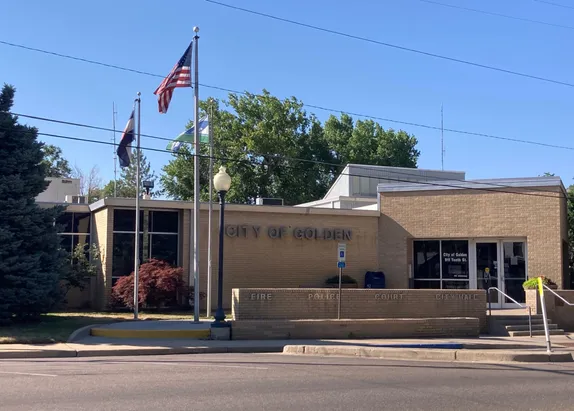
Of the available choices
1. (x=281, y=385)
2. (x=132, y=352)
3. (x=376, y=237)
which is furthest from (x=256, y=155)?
(x=281, y=385)

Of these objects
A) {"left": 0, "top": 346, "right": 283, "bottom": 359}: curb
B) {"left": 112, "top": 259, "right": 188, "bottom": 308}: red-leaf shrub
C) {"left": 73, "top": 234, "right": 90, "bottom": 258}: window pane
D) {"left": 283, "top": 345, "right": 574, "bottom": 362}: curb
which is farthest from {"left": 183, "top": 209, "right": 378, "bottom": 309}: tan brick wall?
{"left": 283, "top": 345, "right": 574, "bottom": 362}: curb

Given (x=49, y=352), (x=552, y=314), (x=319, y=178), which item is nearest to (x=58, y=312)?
(x=49, y=352)

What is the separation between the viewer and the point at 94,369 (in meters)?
12.4

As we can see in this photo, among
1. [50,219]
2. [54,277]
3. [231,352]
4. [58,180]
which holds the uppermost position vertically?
A: [58,180]

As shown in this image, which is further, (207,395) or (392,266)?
(392,266)

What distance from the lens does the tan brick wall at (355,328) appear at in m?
18.6

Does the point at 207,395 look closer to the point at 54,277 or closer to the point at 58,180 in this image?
the point at 54,277

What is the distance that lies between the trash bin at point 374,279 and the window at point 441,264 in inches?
58.2

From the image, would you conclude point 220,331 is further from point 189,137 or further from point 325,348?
point 189,137

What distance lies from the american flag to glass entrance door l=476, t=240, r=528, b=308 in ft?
46.2

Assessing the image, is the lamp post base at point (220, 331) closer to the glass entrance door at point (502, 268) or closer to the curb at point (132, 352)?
the curb at point (132, 352)

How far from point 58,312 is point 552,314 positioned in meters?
17.5

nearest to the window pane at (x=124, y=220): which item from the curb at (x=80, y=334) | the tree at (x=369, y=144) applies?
the curb at (x=80, y=334)

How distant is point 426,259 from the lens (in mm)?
29094
